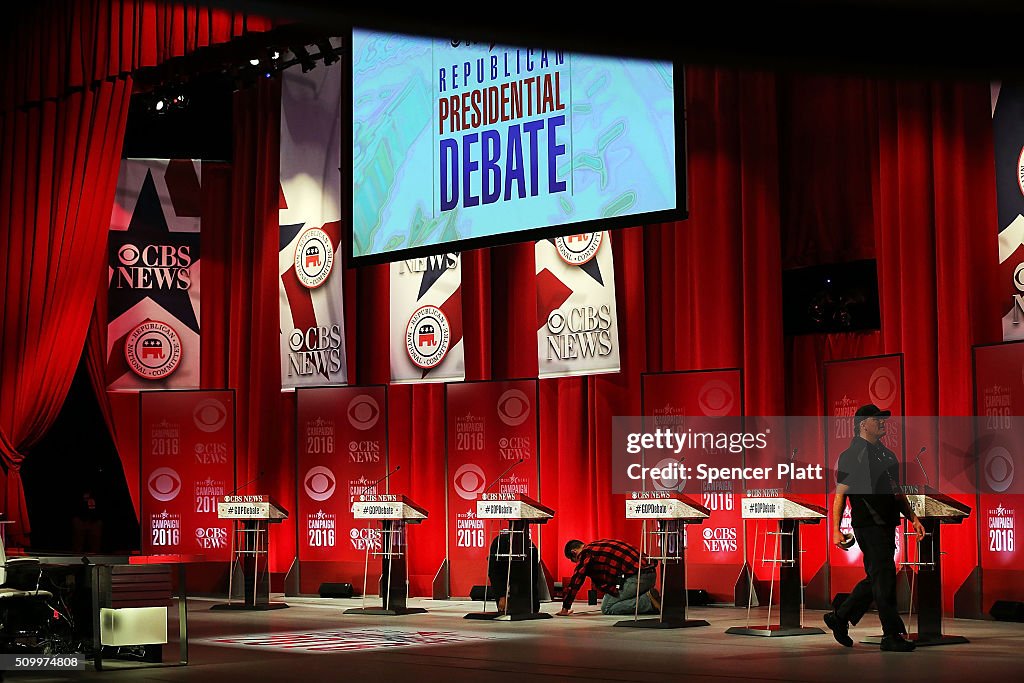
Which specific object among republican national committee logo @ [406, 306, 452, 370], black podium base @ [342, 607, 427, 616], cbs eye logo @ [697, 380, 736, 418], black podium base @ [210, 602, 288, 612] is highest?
republican national committee logo @ [406, 306, 452, 370]

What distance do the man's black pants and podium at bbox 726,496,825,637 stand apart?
2.72ft

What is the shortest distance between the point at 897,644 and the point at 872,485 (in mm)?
859

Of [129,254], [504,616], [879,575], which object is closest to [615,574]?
[504,616]

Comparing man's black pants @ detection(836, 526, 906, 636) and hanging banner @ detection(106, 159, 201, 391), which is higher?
hanging banner @ detection(106, 159, 201, 391)

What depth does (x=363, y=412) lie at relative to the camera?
1192 centimetres

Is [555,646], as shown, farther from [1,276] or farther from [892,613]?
[1,276]

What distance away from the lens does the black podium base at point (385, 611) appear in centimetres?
985

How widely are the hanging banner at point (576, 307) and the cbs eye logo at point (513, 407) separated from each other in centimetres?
29

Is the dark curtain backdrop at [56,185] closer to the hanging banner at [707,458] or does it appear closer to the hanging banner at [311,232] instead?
the hanging banner at [311,232]

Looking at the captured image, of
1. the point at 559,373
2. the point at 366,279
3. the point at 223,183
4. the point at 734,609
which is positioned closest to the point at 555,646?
the point at 734,609

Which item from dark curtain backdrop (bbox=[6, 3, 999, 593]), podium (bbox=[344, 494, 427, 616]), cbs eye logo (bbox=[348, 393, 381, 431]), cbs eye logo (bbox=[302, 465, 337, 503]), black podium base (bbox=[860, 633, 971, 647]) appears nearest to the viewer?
black podium base (bbox=[860, 633, 971, 647])

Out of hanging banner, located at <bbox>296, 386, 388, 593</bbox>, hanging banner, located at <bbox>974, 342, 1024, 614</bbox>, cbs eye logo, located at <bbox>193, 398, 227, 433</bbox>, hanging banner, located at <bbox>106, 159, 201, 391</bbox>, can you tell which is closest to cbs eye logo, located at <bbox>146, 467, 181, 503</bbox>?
cbs eye logo, located at <bbox>193, 398, 227, 433</bbox>

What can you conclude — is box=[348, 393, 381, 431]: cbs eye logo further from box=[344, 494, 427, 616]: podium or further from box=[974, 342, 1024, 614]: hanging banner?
box=[974, 342, 1024, 614]: hanging banner

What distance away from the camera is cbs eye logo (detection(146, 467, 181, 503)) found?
12578mm
